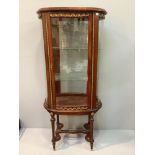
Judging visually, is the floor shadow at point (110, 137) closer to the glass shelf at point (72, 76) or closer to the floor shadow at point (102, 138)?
the floor shadow at point (102, 138)

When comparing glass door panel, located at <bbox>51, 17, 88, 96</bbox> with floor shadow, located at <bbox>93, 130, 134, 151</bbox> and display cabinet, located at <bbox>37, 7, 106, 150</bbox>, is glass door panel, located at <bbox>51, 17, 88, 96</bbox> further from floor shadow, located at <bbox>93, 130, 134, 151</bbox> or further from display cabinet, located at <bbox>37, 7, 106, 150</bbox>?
floor shadow, located at <bbox>93, 130, 134, 151</bbox>

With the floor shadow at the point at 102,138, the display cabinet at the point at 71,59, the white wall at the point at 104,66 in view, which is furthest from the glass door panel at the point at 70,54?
Answer: the floor shadow at the point at 102,138

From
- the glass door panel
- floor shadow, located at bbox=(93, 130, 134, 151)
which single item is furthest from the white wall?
the glass door panel

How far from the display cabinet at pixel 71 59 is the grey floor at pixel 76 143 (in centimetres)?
9

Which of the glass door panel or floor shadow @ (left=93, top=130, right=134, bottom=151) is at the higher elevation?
the glass door panel

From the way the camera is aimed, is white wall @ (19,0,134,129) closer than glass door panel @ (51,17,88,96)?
No

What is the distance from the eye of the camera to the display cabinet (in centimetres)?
157

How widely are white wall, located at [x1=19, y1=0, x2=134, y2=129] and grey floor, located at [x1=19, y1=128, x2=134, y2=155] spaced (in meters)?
0.10

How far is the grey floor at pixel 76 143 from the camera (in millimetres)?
1782

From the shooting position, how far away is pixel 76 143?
6.24ft
